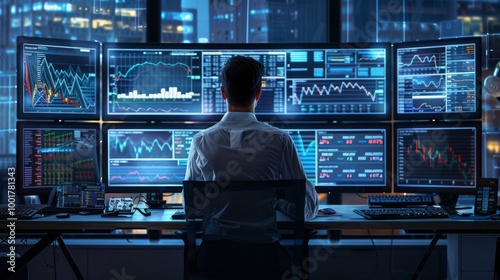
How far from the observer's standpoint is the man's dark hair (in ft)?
7.87

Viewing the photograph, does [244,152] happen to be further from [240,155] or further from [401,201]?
[401,201]

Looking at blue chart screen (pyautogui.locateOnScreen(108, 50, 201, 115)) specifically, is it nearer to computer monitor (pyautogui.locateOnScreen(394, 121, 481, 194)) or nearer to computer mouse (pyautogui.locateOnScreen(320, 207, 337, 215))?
computer mouse (pyautogui.locateOnScreen(320, 207, 337, 215))

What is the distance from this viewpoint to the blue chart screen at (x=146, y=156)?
3273mm

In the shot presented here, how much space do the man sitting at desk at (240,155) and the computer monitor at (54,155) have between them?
94 cm

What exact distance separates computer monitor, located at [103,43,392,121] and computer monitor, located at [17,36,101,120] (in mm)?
76

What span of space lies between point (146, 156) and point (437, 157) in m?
1.59

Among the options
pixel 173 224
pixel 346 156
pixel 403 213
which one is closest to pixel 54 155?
pixel 173 224

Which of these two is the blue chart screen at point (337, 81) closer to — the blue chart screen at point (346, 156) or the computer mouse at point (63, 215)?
the blue chart screen at point (346, 156)

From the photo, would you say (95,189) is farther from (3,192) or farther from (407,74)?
(407,74)

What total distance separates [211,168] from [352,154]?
117 cm

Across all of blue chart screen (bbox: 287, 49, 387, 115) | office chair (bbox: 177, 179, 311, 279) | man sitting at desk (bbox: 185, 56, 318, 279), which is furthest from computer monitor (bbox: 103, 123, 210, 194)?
office chair (bbox: 177, 179, 311, 279)

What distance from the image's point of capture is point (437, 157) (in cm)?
322

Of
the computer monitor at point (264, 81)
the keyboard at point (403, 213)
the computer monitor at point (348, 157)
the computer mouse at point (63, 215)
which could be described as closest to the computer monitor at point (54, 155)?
the computer monitor at point (264, 81)

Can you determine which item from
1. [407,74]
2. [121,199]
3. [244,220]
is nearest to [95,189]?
[121,199]
